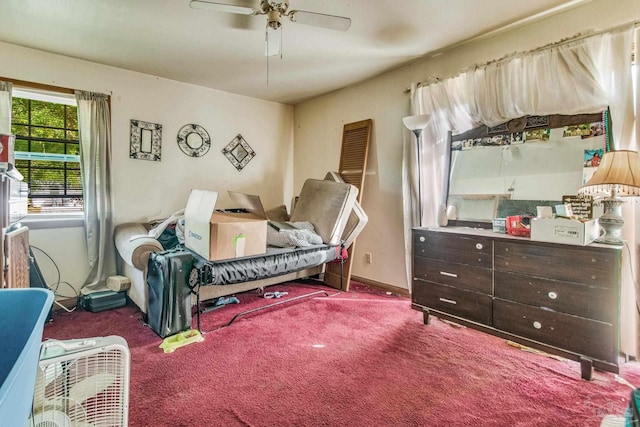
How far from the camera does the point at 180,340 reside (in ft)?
7.14

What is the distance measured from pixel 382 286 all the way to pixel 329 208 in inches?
42.2

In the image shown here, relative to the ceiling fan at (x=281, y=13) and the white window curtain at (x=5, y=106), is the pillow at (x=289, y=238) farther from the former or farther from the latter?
the white window curtain at (x=5, y=106)

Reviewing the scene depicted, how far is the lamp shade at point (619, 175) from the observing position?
1.68 m

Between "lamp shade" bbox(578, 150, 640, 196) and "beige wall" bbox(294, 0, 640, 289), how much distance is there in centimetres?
102

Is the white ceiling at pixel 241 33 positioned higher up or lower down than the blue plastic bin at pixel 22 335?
higher up

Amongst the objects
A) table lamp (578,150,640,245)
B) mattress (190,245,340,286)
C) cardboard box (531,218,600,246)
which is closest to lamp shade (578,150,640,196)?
table lamp (578,150,640,245)

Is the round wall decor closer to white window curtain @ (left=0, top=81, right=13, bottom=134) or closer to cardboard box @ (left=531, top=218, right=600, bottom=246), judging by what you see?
white window curtain @ (left=0, top=81, right=13, bottom=134)

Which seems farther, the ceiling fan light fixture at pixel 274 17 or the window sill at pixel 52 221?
the window sill at pixel 52 221

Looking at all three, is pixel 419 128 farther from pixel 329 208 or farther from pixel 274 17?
pixel 274 17

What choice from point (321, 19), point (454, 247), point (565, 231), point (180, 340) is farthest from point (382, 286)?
point (321, 19)

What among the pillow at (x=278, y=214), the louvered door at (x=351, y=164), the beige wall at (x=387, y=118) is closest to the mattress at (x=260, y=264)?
the louvered door at (x=351, y=164)

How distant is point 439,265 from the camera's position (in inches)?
93.7

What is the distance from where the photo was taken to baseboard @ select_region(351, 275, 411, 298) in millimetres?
3225

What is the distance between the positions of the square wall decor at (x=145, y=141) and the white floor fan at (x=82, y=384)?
2836 mm
